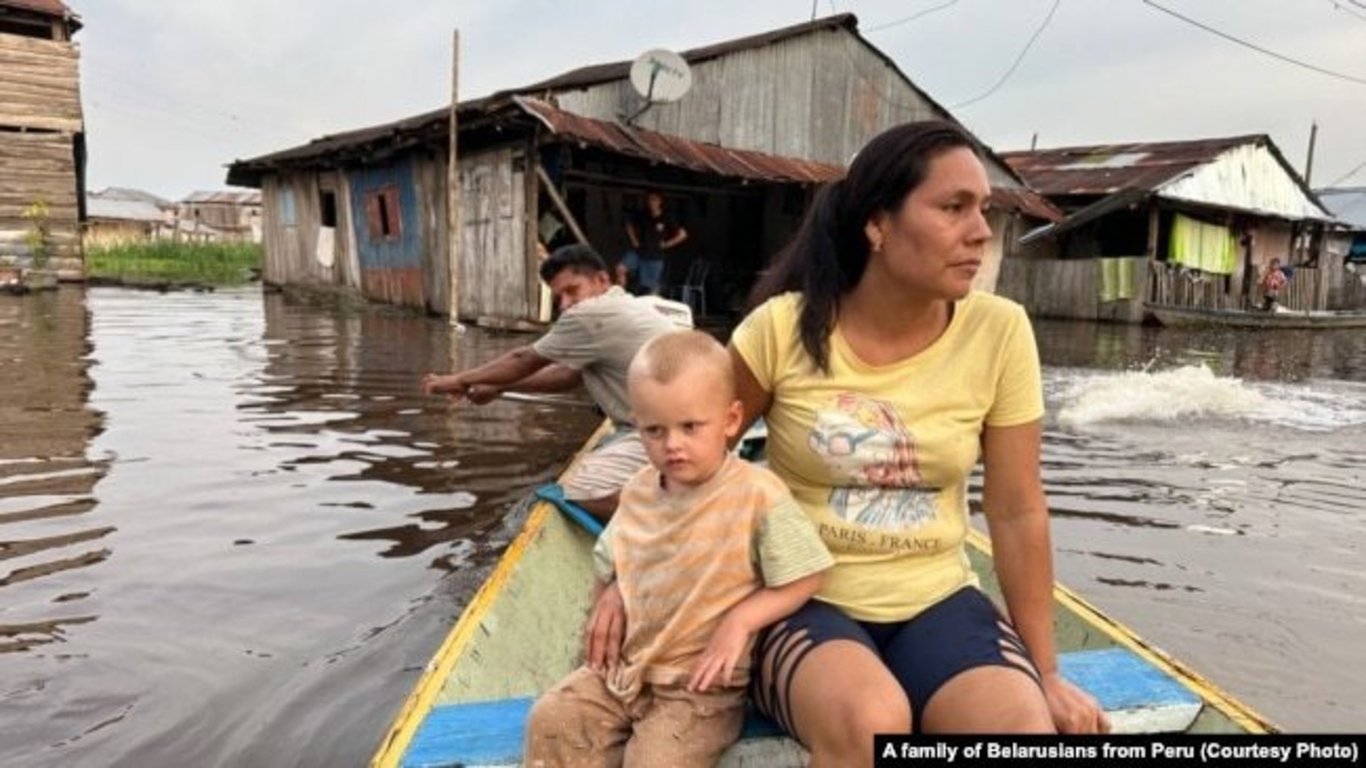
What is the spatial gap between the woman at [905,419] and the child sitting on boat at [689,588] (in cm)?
8

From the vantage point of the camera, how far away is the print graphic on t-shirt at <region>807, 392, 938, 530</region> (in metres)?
1.90

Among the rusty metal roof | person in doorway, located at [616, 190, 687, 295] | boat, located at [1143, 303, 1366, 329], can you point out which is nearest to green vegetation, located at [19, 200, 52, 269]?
the rusty metal roof

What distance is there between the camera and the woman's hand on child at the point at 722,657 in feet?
5.60

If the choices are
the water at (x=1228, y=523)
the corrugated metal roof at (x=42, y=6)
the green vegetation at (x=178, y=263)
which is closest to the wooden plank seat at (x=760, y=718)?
the water at (x=1228, y=523)

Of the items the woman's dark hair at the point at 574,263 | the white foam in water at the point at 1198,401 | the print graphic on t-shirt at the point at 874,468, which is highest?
the woman's dark hair at the point at 574,263

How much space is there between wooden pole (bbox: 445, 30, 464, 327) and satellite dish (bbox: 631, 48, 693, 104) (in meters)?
2.44

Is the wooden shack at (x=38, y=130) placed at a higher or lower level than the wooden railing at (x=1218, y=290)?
higher

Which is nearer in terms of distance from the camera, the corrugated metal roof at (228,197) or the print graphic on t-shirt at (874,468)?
the print graphic on t-shirt at (874,468)

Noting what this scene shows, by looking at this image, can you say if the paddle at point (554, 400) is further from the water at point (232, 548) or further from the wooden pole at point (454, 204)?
the wooden pole at point (454, 204)

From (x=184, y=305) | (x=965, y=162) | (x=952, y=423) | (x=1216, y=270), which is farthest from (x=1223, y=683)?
(x=1216, y=270)

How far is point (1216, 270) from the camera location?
72.7ft

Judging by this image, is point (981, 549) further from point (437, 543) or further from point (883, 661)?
point (437, 543)

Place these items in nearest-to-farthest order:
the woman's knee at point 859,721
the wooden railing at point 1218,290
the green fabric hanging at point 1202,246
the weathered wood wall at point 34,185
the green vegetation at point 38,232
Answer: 1. the woman's knee at point 859,721
2. the weathered wood wall at point 34,185
3. the green vegetation at point 38,232
4. the wooden railing at point 1218,290
5. the green fabric hanging at point 1202,246

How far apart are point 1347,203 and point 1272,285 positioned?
15.5 metres
